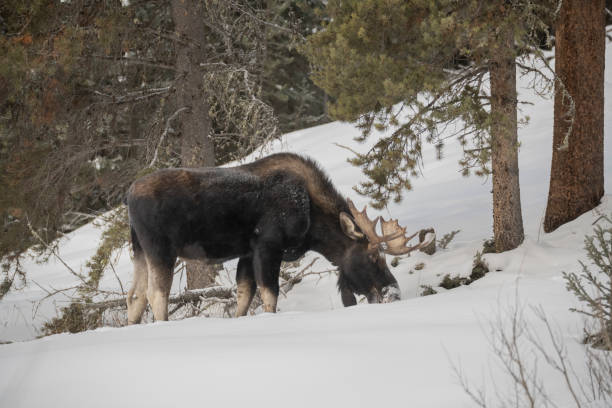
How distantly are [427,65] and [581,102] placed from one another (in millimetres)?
2063

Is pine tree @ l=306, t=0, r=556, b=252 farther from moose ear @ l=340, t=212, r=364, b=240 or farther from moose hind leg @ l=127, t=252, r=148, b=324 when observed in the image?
moose hind leg @ l=127, t=252, r=148, b=324

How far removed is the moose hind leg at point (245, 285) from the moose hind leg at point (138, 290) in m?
0.99

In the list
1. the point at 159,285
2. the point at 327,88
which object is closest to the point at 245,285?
the point at 159,285

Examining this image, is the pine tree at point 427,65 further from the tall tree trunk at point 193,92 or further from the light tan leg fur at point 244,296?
the tall tree trunk at point 193,92

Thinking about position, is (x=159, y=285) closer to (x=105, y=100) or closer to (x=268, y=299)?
(x=268, y=299)

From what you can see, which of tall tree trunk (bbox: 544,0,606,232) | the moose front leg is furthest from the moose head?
tall tree trunk (bbox: 544,0,606,232)

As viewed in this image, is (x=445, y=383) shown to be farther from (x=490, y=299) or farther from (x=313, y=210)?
(x=313, y=210)

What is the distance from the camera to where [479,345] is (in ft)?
11.6

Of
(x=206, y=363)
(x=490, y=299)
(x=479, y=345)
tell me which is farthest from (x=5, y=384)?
(x=490, y=299)

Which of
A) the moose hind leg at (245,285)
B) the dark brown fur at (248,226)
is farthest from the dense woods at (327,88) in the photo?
the dark brown fur at (248,226)

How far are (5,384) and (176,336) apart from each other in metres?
1.08

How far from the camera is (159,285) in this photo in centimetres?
567

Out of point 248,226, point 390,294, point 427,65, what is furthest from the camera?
point 427,65

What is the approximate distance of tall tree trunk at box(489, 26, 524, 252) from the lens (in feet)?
23.1
